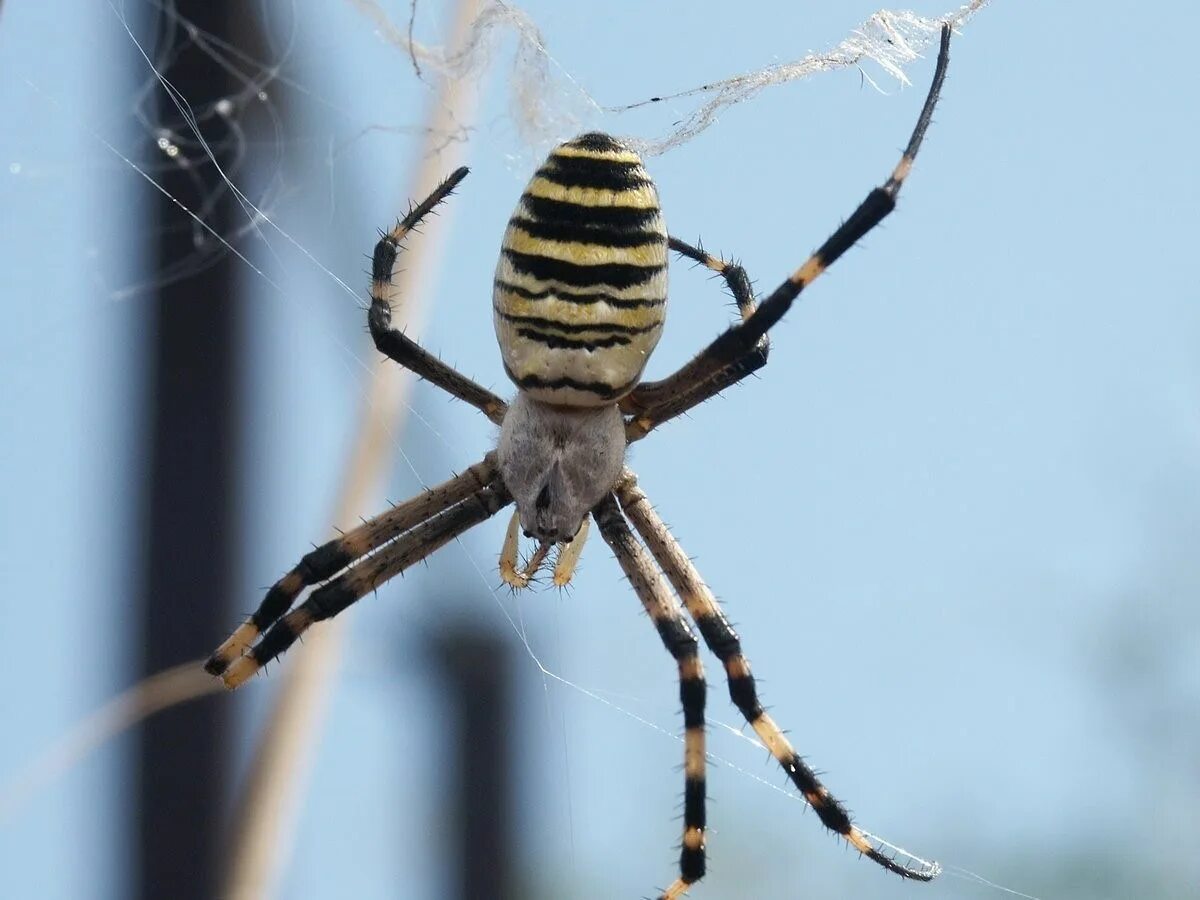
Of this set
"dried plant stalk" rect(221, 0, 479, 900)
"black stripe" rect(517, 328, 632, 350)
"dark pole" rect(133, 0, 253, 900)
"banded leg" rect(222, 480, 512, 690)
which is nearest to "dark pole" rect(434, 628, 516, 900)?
"dark pole" rect(133, 0, 253, 900)

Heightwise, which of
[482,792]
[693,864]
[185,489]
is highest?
[185,489]

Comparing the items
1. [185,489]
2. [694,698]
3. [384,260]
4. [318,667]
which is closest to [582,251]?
[384,260]

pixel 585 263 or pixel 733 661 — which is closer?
pixel 585 263

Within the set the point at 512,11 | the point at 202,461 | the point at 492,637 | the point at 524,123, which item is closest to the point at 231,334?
the point at 202,461

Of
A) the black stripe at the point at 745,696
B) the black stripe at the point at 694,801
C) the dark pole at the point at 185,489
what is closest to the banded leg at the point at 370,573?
the black stripe at the point at 745,696

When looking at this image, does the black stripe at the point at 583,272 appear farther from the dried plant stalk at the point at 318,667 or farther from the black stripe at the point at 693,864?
the black stripe at the point at 693,864

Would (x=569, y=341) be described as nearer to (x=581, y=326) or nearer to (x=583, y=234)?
(x=581, y=326)

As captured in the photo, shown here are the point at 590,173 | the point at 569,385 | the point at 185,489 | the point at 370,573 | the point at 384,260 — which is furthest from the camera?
the point at 185,489

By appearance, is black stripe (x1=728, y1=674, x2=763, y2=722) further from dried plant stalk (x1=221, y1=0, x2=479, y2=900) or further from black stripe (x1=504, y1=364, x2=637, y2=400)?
dried plant stalk (x1=221, y1=0, x2=479, y2=900)
